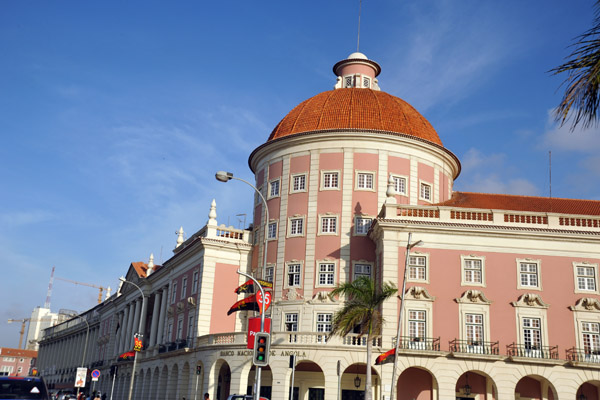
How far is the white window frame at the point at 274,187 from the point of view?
48716 mm

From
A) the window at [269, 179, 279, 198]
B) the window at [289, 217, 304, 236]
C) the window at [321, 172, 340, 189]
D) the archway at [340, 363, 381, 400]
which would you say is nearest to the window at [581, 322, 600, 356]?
the archway at [340, 363, 381, 400]

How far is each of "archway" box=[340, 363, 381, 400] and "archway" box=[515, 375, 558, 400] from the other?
8383 mm

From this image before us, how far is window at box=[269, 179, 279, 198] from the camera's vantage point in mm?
48906

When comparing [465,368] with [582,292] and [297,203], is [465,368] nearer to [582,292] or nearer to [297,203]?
[582,292]

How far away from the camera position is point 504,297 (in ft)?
127

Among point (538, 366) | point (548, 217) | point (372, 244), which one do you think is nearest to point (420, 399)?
point (538, 366)

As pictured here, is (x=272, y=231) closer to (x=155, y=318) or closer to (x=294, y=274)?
(x=294, y=274)

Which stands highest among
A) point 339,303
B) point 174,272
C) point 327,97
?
point 327,97

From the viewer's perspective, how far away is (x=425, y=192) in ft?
156

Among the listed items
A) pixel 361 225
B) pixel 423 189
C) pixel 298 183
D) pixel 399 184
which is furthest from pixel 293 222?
pixel 423 189

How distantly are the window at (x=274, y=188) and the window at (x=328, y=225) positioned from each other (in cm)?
491

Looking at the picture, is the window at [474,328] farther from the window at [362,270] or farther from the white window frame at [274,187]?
the white window frame at [274,187]

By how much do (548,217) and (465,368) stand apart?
35.7ft

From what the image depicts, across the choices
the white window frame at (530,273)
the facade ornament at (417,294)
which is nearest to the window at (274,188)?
the facade ornament at (417,294)
